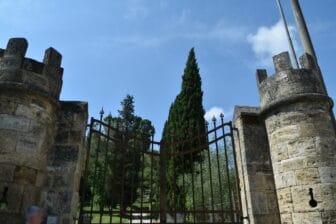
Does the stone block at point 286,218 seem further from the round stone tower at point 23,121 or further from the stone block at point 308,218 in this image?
the round stone tower at point 23,121

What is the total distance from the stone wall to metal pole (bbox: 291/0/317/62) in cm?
578

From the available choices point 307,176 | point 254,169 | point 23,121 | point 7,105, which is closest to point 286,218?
point 307,176

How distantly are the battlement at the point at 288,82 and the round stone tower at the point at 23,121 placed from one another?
3.22 meters

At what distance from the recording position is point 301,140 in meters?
3.53

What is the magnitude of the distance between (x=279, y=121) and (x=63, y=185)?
10.3 feet

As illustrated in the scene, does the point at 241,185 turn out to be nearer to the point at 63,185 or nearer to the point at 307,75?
the point at 307,75

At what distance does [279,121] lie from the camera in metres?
3.84

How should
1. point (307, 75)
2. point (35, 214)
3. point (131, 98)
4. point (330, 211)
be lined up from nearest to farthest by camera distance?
point (35, 214) → point (330, 211) → point (307, 75) → point (131, 98)

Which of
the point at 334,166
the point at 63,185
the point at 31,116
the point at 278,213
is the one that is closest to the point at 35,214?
the point at 63,185

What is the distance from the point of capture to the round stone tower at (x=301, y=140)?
3240 millimetres

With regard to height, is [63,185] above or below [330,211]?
above

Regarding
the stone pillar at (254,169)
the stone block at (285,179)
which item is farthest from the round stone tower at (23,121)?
the stone block at (285,179)

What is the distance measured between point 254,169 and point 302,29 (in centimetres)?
517

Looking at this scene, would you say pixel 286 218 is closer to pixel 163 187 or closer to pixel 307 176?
pixel 307 176
